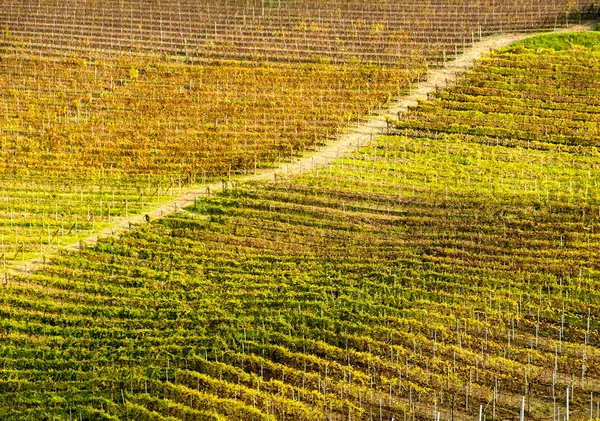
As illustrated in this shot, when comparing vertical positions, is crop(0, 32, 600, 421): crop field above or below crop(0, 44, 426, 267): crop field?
below

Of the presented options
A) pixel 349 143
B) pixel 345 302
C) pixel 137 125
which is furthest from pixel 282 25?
pixel 345 302

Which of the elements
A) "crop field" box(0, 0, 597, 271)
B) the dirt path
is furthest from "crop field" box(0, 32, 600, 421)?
"crop field" box(0, 0, 597, 271)

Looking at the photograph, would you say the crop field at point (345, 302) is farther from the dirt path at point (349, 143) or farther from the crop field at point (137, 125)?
the crop field at point (137, 125)

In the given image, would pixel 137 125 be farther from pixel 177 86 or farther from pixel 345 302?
pixel 345 302

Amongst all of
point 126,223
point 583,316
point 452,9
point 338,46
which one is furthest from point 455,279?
point 452,9

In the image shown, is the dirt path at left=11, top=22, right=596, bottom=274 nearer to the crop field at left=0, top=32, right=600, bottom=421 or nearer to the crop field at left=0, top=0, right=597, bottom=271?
the crop field at left=0, top=0, right=597, bottom=271

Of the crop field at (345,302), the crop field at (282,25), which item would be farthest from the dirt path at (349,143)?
the crop field at (282,25)
